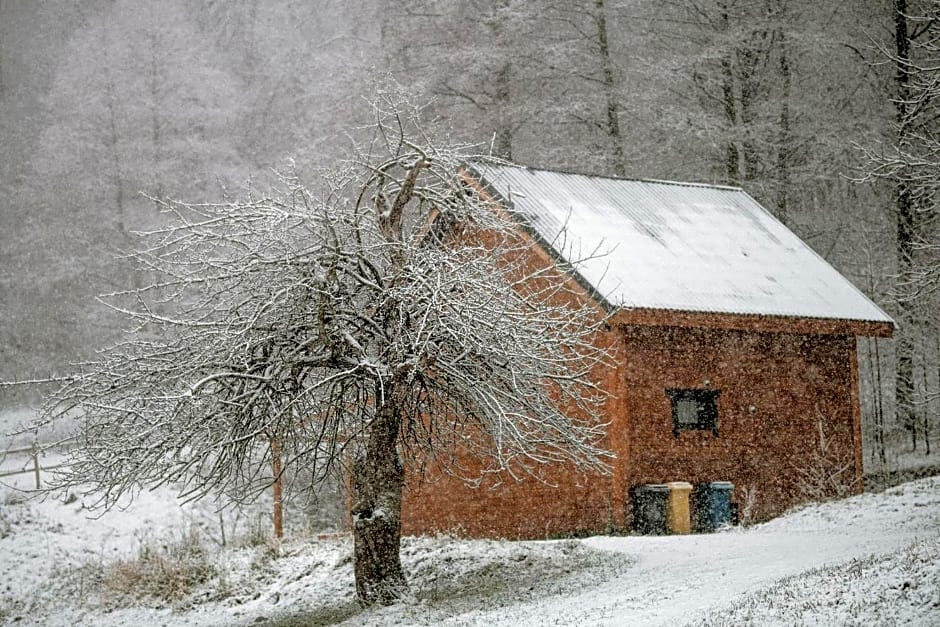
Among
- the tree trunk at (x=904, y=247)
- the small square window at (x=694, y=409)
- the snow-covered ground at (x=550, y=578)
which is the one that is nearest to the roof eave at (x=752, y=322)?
the small square window at (x=694, y=409)

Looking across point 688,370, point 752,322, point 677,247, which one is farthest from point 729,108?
point 688,370

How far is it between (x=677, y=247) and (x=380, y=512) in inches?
336

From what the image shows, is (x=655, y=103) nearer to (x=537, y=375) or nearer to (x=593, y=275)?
(x=593, y=275)

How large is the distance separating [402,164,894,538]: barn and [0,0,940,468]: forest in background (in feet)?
9.23

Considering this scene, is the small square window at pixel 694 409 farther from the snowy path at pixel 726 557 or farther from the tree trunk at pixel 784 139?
the tree trunk at pixel 784 139

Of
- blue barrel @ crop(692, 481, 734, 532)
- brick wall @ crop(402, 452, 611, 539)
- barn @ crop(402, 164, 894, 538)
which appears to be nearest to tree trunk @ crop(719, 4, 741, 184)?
barn @ crop(402, 164, 894, 538)

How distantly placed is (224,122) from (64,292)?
871cm

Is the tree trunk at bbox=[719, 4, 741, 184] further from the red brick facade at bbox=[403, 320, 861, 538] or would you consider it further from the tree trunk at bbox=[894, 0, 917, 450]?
the red brick facade at bbox=[403, 320, 861, 538]

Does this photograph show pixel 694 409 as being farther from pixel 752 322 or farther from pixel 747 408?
pixel 752 322

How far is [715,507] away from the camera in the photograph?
16078 mm

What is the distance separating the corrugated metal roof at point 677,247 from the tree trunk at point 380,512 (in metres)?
4.54

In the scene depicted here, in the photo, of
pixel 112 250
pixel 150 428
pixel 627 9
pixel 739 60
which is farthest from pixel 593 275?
pixel 112 250

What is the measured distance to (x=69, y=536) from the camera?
21.5 meters

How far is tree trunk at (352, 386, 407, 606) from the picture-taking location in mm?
11953
